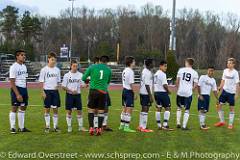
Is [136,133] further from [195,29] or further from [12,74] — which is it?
[195,29]

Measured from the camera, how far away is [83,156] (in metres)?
9.38

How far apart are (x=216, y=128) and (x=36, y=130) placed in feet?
18.9

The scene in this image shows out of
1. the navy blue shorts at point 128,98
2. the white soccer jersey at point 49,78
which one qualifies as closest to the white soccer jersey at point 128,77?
the navy blue shorts at point 128,98

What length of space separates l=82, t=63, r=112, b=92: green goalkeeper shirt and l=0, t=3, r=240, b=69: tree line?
250 ft

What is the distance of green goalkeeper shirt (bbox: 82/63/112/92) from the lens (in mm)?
12406

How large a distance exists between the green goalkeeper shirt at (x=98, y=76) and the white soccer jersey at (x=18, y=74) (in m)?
1.74

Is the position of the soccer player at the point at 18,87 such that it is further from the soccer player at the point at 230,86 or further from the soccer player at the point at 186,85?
the soccer player at the point at 230,86

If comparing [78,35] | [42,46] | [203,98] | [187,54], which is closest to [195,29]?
[187,54]

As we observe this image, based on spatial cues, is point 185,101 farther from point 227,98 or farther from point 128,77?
point 128,77

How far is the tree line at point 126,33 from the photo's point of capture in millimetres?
95000

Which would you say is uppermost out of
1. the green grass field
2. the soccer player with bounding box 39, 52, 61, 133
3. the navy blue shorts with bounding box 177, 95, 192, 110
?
the soccer player with bounding box 39, 52, 61, 133

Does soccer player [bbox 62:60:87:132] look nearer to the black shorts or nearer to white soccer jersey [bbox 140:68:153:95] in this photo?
the black shorts

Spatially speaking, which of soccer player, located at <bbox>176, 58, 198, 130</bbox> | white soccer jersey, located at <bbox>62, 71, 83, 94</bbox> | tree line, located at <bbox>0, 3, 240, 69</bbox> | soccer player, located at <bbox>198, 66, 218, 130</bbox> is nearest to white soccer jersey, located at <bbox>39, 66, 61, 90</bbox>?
white soccer jersey, located at <bbox>62, 71, 83, 94</bbox>

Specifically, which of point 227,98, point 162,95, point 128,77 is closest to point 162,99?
point 162,95
